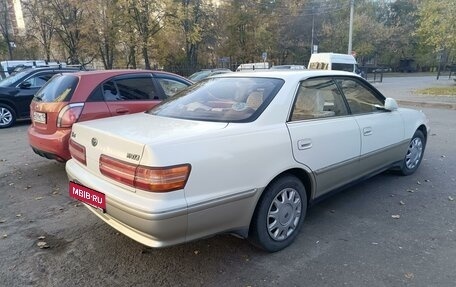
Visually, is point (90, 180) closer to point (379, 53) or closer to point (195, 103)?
point (195, 103)

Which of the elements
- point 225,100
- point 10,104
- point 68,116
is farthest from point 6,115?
point 225,100

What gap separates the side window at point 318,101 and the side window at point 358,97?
151mm

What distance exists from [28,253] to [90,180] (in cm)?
94

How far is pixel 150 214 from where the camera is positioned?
2.29 metres

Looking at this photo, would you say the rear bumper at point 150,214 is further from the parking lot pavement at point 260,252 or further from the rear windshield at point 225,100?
the rear windshield at point 225,100

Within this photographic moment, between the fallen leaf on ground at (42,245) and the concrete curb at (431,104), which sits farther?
the concrete curb at (431,104)

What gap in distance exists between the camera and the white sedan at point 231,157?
237 centimetres

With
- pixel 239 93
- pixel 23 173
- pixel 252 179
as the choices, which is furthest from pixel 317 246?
pixel 23 173

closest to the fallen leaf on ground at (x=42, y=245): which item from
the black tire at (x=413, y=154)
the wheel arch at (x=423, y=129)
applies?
the black tire at (x=413, y=154)

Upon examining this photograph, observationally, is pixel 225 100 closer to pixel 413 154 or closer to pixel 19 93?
pixel 413 154

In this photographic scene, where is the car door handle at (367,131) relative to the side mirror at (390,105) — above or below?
below

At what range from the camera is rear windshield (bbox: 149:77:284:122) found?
3.01 metres

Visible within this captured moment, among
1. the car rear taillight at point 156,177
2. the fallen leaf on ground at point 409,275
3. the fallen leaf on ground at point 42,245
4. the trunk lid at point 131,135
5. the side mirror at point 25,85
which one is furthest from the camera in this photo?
the side mirror at point 25,85

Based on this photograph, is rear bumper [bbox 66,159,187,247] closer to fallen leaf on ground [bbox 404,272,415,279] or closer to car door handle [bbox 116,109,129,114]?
fallen leaf on ground [bbox 404,272,415,279]
